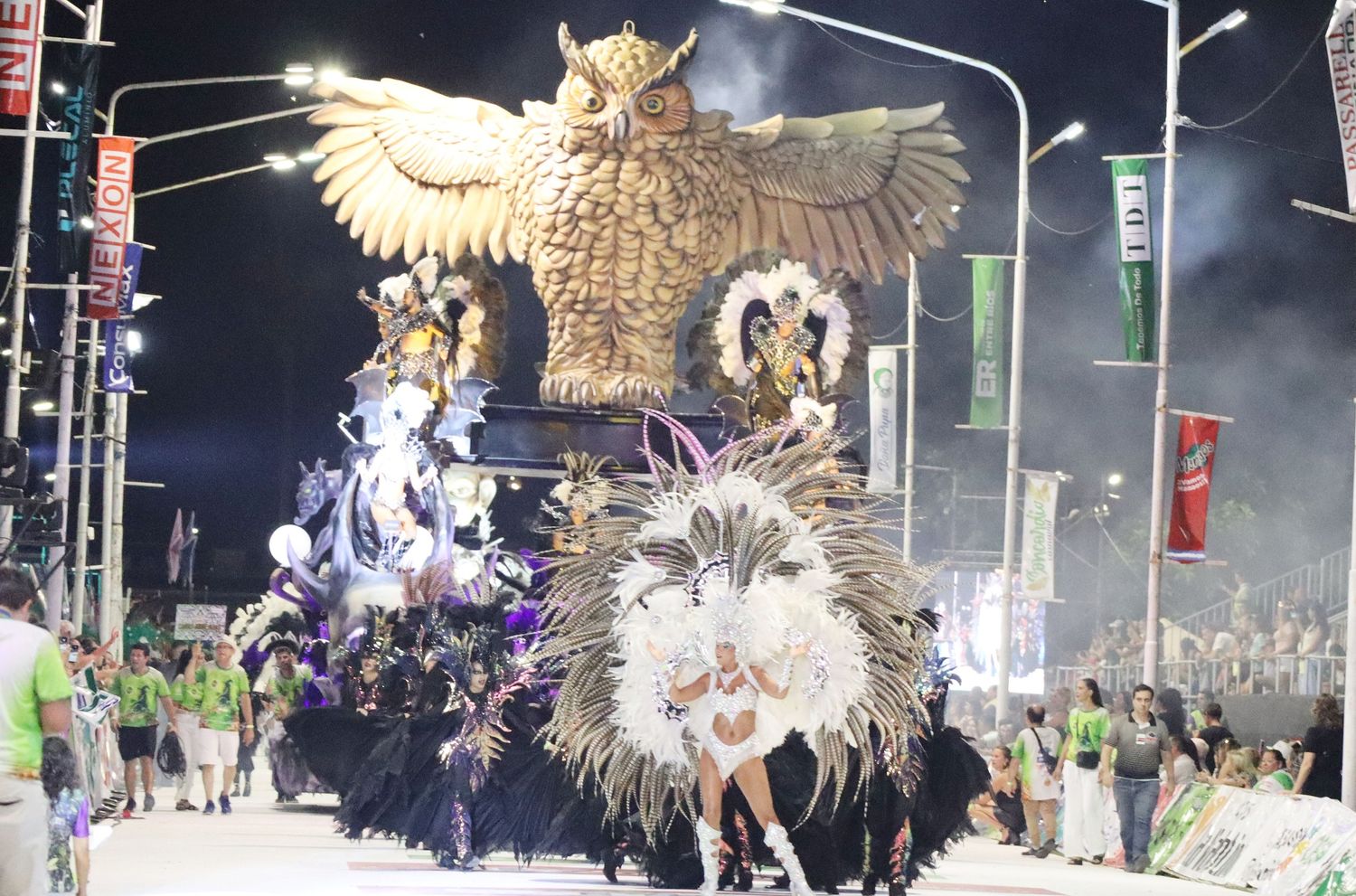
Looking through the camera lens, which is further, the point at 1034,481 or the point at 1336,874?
the point at 1034,481

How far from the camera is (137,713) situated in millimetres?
22766

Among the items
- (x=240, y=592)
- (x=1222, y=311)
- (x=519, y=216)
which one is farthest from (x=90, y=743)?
(x=240, y=592)

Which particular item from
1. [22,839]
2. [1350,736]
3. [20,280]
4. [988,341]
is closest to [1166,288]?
[988,341]

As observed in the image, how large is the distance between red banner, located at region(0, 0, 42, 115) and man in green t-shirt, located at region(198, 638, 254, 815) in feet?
19.7

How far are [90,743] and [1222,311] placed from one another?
25.3 meters

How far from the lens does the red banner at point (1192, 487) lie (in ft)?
81.5

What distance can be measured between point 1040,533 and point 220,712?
1237 cm

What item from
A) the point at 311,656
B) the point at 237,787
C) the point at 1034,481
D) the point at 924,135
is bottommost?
the point at 237,787

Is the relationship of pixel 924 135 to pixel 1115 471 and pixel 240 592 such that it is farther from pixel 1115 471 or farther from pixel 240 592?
pixel 240 592

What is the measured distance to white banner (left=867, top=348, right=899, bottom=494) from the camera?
32.0m

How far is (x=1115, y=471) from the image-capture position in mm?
48406

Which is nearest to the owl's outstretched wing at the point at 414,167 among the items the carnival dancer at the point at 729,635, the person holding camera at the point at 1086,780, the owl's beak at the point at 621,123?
the owl's beak at the point at 621,123

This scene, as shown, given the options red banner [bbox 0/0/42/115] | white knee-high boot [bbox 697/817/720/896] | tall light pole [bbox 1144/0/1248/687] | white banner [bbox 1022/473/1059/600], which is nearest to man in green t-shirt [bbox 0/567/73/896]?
white knee-high boot [bbox 697/817/720/896]

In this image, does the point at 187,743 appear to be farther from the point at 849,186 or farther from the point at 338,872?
the point at 849,186
